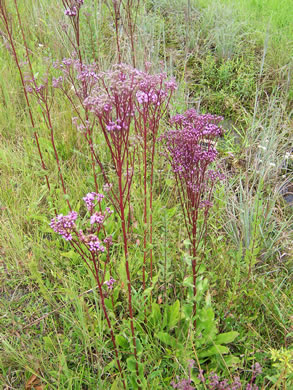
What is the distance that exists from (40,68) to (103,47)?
1.03 meters

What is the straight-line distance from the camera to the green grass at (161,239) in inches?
68.7

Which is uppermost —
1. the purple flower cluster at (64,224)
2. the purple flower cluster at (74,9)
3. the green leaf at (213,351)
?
the purple flower cluster at (74,9)

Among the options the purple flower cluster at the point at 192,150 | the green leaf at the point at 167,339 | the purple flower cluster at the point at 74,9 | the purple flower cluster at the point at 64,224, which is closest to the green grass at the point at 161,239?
the green leaf at the point at 167,339

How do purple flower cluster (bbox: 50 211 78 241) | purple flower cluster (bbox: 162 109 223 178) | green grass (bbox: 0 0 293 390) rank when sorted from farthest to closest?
green grass (bbox: 0 0 293 390) < purple flower cluster (bbox: 162 109 223 178) < purple flower cluster (bbox: 50 211 78 241)

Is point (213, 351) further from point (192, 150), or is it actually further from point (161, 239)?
point (192, 150)

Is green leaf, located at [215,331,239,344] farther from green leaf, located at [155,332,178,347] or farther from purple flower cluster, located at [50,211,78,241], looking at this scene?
purple flower cluster, located at [50,211,78,241]

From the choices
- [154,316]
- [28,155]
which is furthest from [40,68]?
[154,316]

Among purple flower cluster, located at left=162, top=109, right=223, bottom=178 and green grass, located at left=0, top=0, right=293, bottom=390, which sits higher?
purple flower cluster, located at left=162, top=109, right=223, bottom=178

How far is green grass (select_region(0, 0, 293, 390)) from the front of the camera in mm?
1744

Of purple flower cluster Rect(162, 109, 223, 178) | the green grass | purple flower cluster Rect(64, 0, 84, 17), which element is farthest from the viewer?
purple flower cluster Rect(64, 0, 84, 17)

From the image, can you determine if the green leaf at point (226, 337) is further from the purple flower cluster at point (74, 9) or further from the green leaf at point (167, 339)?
the purple flower cluster at point (74, 9)

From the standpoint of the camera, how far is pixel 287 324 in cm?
192

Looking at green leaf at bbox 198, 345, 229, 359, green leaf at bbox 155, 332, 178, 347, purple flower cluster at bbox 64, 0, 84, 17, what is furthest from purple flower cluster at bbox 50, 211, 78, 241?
purple flower cluster at bbox 64, 0, 84, 17

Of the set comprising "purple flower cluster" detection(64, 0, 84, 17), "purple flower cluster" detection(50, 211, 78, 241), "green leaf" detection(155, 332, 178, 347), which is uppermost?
"purple flower cluster" detection(64, 0, 84, 17)
